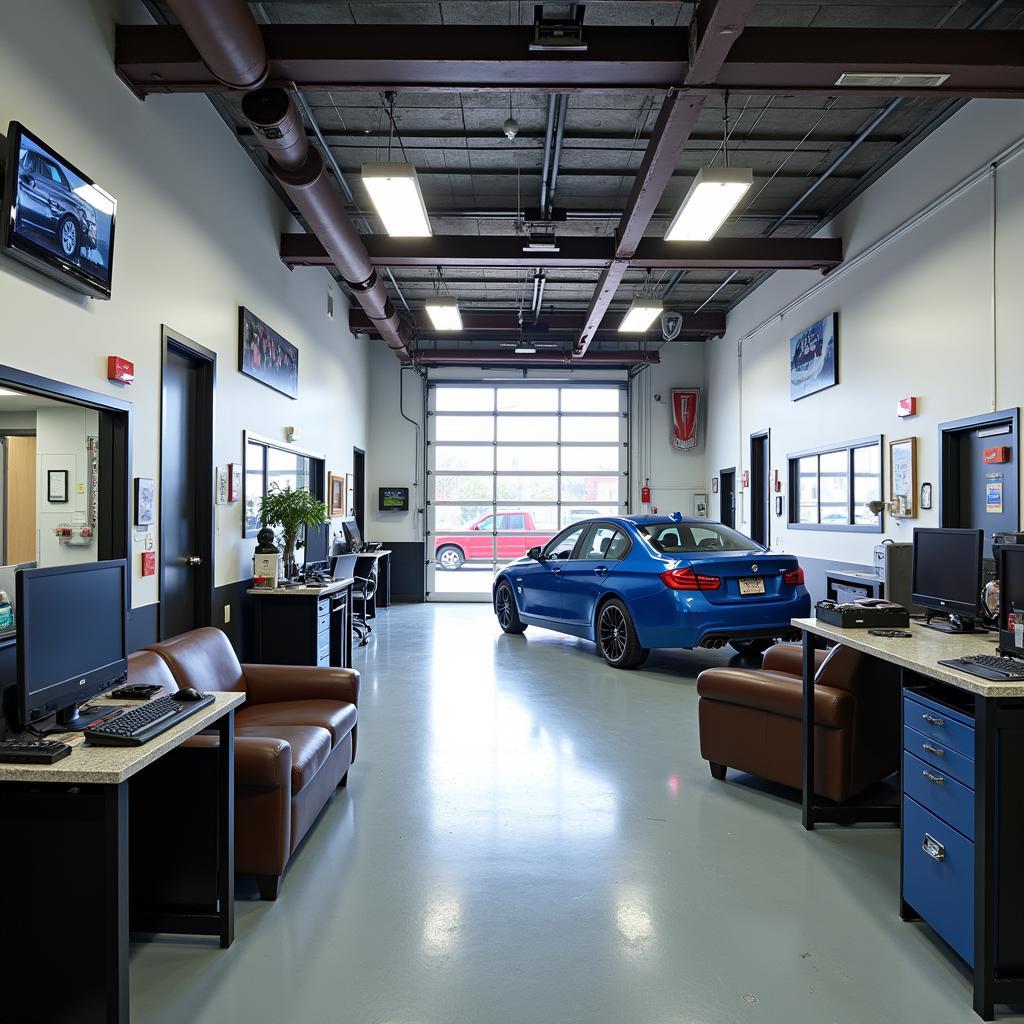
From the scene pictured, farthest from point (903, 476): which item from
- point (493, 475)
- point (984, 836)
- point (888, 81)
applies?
point (493, 475)

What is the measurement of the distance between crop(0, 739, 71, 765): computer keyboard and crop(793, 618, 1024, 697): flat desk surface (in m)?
2.52

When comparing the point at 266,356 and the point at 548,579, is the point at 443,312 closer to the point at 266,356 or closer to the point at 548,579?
the point at 266,356

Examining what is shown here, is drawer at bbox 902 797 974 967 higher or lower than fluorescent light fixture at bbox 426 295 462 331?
lower

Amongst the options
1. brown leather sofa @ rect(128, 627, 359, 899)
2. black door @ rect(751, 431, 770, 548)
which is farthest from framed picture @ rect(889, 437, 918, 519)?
brown leather sofa @ rect(128, 627, 359, 899)

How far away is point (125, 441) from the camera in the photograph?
12.9 feet

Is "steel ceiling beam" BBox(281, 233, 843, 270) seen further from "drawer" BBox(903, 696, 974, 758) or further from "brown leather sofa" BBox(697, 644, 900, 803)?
"drawer" BBox(903, 696, 974, 758)

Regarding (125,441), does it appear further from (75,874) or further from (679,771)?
(679,771)

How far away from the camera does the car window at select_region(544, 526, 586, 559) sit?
7645 millimetres

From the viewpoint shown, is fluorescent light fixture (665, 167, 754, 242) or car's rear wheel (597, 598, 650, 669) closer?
fluorescent light fixture (665, 167, 754, 242)

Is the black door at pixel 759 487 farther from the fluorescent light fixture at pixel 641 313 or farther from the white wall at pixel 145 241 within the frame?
the white wall at pixel 145 241

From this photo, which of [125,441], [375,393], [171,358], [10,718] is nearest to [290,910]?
[10,718]

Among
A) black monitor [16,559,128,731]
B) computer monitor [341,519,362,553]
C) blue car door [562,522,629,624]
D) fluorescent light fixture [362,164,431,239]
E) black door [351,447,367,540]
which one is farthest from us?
black door [351,447,367,540]

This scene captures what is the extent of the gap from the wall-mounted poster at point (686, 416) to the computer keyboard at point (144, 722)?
1101cm

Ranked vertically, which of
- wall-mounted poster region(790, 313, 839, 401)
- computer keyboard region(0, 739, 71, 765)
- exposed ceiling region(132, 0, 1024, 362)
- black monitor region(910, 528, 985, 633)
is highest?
exposed ceiling region(132, 0, 1024, 362)
